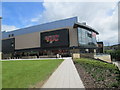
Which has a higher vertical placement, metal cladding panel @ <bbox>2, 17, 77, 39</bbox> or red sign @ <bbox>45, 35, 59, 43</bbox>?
metal cladding panel @ <bbox>2, 17, 77, 39</bbox>

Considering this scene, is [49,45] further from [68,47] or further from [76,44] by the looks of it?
[76,44]

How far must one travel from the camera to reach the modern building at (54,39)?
4362cm

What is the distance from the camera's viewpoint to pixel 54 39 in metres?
46.7

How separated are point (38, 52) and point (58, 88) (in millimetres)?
46039

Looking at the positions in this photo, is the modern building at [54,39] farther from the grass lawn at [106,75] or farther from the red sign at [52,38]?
the grass lawn at [106,75]

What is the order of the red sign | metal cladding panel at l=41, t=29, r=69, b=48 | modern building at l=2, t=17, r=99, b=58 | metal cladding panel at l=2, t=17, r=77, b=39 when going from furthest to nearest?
the red sign, metal cladding panel at l=2, t=17, r=77, b=39, metal cladding panel at l=41, t=29, r=69, b=48, modern building at l=2, t=17, r=99, b=58

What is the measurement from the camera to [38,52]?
2005 inches

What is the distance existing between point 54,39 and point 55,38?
55 cm

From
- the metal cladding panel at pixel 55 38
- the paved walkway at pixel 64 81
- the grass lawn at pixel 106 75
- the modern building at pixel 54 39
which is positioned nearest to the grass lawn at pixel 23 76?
the paved walkway at pixel 64 81

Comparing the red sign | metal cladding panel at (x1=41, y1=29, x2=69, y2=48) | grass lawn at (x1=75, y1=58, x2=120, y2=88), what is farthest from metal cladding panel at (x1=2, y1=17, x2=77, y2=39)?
grass lawn at (x1=75, y1=58, x2=120, y2=88)

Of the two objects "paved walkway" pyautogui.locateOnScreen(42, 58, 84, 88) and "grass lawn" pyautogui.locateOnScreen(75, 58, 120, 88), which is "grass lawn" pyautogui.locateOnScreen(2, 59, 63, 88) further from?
"grass lawn" pyautogui.locateOnScreen(75, 58, 120, 88)

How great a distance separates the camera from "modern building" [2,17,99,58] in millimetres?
43625

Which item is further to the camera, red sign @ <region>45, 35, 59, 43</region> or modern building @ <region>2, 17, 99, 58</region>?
red sign @ <region>45, 35, 59, 43</region>

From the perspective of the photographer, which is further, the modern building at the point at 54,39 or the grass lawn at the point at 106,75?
the modern building at the point at 54,39
